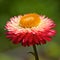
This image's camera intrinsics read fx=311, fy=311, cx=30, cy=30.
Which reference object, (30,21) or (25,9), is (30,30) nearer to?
(30,21)

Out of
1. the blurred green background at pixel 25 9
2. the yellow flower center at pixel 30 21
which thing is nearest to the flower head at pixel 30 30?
the yellow flower center at pixel 30 21

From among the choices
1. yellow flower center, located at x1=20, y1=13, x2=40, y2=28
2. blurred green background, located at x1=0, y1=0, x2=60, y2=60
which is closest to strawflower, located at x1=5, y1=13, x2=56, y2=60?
yellow flower center, located at x1=20, y1=13, x2=40, y2=28

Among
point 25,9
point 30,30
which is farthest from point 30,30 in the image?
point 25,9

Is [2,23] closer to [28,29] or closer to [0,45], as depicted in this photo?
[0,45]

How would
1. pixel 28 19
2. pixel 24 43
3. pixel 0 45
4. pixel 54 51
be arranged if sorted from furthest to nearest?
pixel 0 45 < pixel 54 51 < pixel 28 19 < pixel 24 43

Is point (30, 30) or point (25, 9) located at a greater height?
point (25, 9)

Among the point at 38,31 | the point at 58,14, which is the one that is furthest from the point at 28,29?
the point at 58,14

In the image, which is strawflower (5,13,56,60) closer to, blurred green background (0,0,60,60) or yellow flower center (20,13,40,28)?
yellow flower center (20,13,40,28)

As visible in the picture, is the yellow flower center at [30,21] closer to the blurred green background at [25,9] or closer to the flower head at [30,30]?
the flower head at [30,30]
